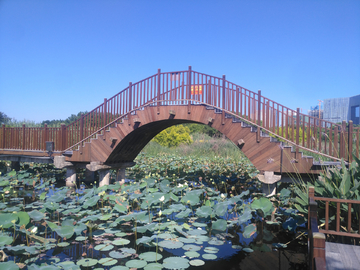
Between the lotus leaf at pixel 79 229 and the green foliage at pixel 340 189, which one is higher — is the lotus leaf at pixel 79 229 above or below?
below

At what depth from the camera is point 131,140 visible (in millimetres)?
9711

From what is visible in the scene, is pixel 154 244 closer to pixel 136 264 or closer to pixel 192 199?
pixel 136 264

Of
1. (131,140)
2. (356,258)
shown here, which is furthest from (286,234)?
(131,140)

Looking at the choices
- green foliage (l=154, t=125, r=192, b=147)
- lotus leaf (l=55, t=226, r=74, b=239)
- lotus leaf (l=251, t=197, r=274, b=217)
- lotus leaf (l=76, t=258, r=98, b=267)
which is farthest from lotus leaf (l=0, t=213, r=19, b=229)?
green foliage (l=154, t=125, r=192, b=147)

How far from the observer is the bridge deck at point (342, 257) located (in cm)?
253

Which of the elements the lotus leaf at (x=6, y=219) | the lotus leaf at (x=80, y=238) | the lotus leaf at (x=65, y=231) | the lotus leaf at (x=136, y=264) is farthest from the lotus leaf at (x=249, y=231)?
the lotus leaf at (x=6, y=219)

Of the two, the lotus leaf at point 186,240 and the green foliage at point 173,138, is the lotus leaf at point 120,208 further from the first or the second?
the green foliage at point 173,138

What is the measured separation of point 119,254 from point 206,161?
10.2m

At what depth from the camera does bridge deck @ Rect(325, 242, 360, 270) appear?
8.31 ft

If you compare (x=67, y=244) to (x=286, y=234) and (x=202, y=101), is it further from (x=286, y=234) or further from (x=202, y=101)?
(x=202, y=101)

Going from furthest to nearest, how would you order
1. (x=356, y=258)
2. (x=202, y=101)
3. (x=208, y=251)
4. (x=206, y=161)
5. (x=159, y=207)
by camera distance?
1. (x=206, y=161)
2. (x=202, y=101)
3. (x=159, y=207)
4. (x=208, y=251)
5. (x=356, y=258)

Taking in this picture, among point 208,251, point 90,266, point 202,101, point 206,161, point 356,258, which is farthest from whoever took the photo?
point 206,161

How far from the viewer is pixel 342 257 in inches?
107

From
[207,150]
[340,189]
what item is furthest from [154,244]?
[207,150]
